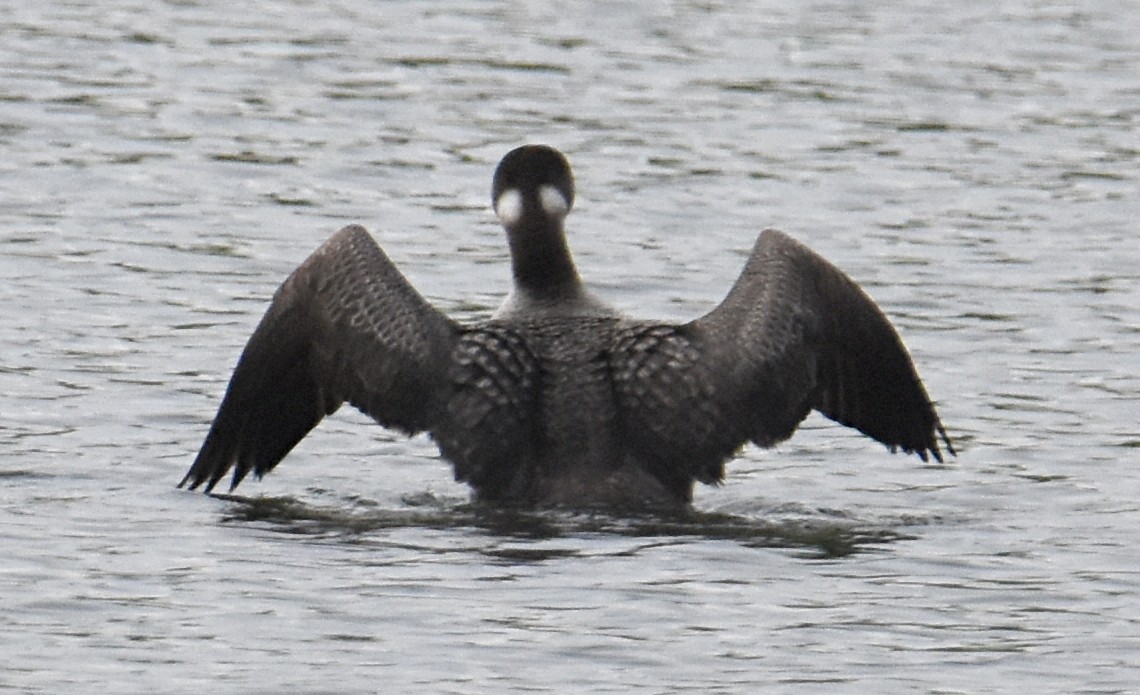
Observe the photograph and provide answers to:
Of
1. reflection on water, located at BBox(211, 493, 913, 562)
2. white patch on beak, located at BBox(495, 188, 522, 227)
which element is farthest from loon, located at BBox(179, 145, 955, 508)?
white patch on beak, located at BBox(495, 188, 522, 227)

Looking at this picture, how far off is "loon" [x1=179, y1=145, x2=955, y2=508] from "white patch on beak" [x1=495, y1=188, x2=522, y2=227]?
302 mm

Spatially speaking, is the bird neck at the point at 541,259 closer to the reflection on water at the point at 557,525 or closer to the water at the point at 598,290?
the water at the point at 598,290

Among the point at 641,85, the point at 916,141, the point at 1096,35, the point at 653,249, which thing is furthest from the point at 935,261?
the point at 1096,35

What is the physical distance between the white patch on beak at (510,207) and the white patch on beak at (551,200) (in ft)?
0.27

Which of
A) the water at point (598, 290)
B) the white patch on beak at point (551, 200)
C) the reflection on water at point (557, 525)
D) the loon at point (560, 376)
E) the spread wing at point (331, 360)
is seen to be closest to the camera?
the water at point (598, 290)

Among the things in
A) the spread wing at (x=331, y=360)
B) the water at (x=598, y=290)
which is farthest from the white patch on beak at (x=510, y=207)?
the water at (x=598, y=290)

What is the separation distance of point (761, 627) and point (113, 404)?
13.1 ft

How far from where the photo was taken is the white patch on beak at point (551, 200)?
10.2 metres

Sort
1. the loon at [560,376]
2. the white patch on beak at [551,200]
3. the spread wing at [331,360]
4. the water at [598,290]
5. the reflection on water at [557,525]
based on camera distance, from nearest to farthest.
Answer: the water at [598,290]
the reflection on water at [557,525]
the loon at [560,376]
the spread wing at [331,360]
the white patch on beak at [551,200]

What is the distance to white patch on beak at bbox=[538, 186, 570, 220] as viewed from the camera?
403 inches

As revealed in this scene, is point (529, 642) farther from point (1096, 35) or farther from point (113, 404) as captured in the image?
point (1096, 35)

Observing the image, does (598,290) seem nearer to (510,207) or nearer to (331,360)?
(510,207)

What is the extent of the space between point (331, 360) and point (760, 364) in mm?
1470

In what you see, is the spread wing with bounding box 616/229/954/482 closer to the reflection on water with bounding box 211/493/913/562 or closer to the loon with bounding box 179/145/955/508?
the loon with bounding box 179/145/955/508
